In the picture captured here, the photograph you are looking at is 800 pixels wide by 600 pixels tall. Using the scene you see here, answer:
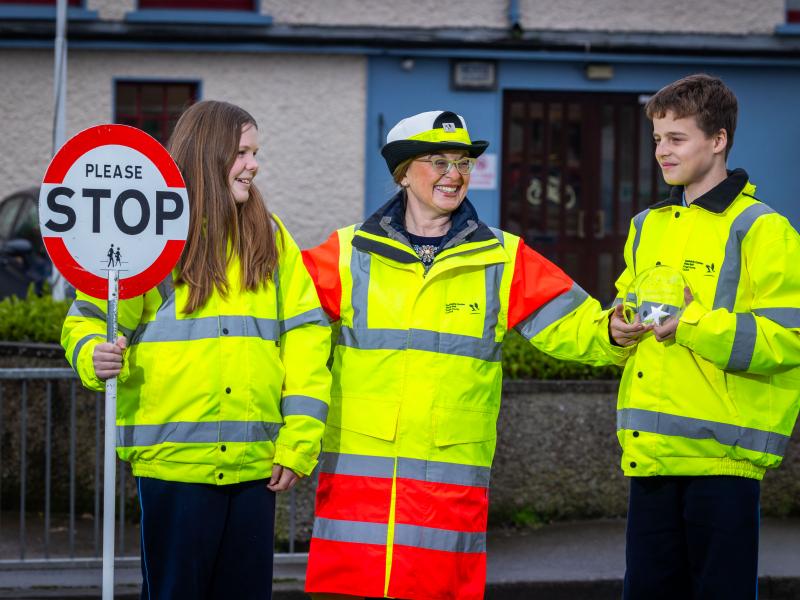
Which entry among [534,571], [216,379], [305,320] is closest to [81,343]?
[216,379]

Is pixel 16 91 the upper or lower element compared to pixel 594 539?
upper

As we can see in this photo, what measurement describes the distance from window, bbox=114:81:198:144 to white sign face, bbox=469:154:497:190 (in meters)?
→ 3.22

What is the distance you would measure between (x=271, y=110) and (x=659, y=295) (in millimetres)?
10752

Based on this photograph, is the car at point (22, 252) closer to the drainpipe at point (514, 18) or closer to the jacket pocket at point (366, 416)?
the drainpipe at point (514, 18)

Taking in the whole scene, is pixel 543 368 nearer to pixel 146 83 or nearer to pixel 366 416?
pixel 366 416

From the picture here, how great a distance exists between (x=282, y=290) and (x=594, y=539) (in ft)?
11.8

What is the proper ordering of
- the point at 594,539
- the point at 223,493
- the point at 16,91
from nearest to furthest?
the point at 223,493 → the point at 594,539 → the point at 16,91

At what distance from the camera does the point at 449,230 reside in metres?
4.58

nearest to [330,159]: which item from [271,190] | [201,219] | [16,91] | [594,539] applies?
[271,190]

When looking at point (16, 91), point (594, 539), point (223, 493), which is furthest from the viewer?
point (16, 91)

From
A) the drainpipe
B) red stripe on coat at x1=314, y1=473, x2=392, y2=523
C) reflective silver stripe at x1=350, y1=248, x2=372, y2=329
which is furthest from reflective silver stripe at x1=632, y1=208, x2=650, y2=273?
the drainpipe

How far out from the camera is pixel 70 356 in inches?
173

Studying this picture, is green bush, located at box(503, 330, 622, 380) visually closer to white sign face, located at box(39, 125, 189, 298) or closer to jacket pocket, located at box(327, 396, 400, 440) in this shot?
jacket pocket, located at box(327, 396, 400, 440)

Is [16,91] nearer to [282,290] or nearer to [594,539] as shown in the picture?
[594,539]
